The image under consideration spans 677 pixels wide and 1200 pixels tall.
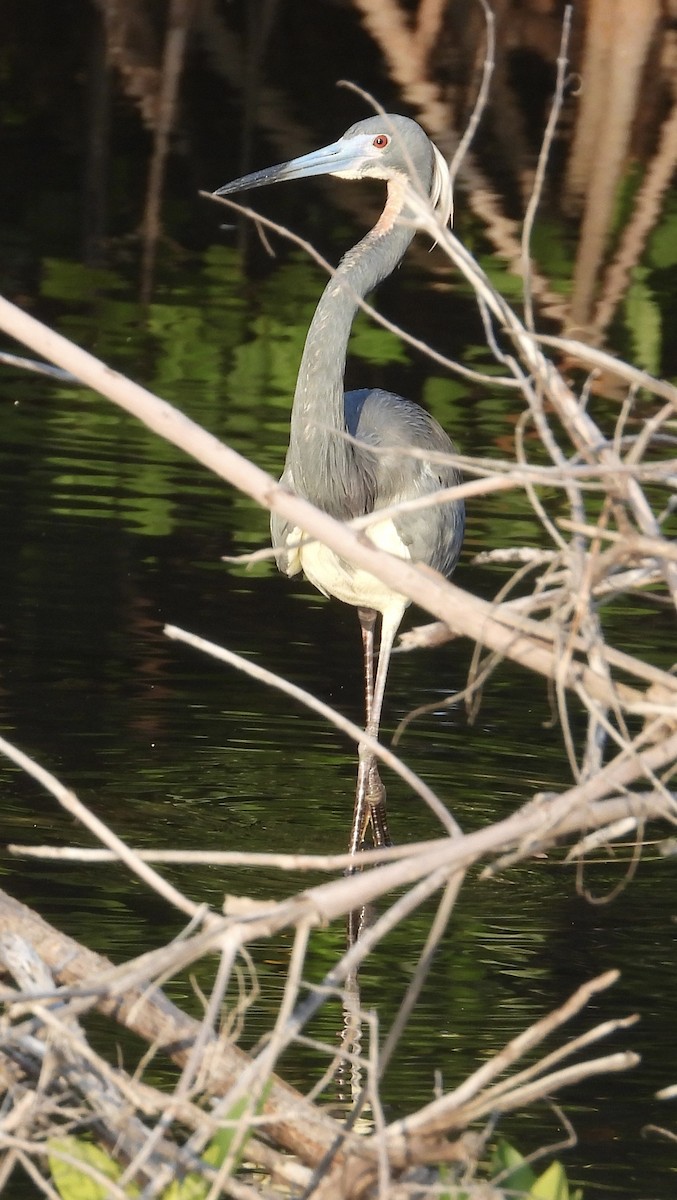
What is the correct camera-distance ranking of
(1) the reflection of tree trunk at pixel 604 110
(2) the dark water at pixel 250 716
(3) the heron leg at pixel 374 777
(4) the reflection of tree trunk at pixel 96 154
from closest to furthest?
1. (2) the dark water at pixel 250 716
2. (3) the heron leg at pixel 374 777
3. (4) the reflection of tree trunk at pixel 96 154
4. (1) the reflection of tree trunk at pixel 604 110

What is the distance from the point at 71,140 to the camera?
1745cm

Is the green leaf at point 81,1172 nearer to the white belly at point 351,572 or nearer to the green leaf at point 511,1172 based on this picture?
the green leaf at point 511,1172

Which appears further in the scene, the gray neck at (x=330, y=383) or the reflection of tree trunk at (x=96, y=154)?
the reflection of tree trunk at (x=96, y=154)

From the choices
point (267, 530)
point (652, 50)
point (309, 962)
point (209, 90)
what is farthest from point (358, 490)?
point (652, 50)

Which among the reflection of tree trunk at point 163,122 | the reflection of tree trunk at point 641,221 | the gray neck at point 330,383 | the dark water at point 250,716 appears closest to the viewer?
the dark water at point 250,716

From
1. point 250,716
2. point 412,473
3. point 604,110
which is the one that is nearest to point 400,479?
point 412,473

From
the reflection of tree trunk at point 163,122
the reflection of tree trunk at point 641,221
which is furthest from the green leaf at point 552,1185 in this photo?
the reflection of tree trunk at point 641,221

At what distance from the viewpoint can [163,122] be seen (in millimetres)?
18641

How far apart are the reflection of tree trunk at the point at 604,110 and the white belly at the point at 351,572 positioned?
8366mm

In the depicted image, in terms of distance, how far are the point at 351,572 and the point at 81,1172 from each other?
327cm

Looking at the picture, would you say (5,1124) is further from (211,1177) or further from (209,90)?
(209,90)

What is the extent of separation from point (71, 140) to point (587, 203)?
4.65 metres

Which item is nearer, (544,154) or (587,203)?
(544,154)

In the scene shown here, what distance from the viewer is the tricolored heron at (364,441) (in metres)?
5.73
